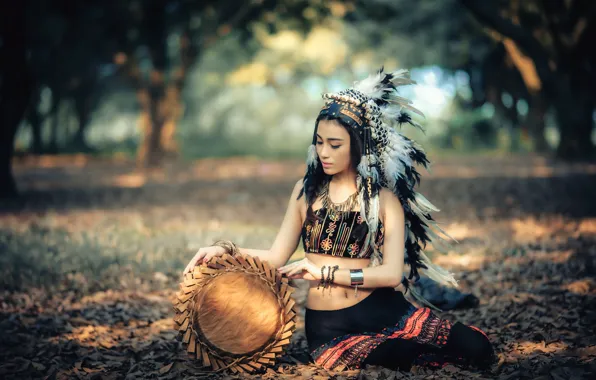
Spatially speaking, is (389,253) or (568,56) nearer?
(389,253)

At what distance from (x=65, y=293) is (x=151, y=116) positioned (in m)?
17.2

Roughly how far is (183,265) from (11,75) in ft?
26.0

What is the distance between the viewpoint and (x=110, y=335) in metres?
5.46

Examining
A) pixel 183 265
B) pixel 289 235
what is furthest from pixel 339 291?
pixel 183 265

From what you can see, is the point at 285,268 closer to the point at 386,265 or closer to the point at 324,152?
the point at 386,265

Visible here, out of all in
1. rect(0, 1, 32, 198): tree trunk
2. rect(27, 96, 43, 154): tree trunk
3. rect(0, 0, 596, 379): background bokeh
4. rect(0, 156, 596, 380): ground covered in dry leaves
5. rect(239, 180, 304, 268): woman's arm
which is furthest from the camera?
rect(27, 96, 43, 154): tree trunk

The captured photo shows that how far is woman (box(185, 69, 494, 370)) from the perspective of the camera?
13.4 ft

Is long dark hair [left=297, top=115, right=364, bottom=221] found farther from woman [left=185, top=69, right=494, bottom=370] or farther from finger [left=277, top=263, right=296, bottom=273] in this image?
finger [left=277, top=263, right=296, bottom=273]

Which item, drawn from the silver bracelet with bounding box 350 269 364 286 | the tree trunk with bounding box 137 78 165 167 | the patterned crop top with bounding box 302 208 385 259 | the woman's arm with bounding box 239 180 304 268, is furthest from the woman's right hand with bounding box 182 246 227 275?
the tree trunk with bounding box 137 78 165 167

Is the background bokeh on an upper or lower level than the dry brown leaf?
upper

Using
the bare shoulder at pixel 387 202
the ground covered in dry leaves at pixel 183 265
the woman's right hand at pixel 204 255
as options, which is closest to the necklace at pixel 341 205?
the bare shoulder at pixel 387 202

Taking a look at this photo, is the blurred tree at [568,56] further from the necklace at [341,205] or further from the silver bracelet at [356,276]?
the silver bracelet at [356,276]

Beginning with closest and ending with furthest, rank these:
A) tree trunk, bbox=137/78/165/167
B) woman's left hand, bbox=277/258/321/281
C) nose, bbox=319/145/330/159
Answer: woman's left hand, bbox=277/258/321/281 < nose, bbox=319/145/330/159 < tree trunk, bbox=137/78/165/167

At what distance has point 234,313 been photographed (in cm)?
405
